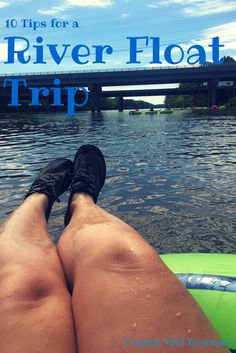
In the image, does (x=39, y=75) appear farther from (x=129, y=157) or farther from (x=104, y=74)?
(x=129, y=157)

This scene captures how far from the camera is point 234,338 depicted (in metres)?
2.06

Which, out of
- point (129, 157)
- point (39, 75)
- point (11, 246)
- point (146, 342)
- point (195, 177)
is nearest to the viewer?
point (146, 342)

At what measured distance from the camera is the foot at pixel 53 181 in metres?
3.62

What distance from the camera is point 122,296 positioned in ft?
6.07

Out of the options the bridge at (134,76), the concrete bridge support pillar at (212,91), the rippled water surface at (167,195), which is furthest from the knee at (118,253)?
the concrete bridge support pillar at (212,91)

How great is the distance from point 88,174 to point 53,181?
0.40 m

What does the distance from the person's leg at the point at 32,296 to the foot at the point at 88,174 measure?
83 cm

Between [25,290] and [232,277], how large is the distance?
1379mm

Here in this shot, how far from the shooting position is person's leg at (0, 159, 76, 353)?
1.72 metres

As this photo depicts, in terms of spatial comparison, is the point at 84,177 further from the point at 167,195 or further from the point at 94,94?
the point at 94,94

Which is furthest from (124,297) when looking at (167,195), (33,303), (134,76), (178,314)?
(134,76)

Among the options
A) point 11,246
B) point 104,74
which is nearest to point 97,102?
point 104,74

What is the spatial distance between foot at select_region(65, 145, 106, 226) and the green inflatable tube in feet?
3.60

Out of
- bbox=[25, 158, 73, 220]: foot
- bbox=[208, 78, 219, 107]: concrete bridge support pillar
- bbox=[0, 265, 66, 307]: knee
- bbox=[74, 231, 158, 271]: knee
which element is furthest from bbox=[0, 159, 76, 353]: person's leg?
bbox=[208, 78, 219, 107]: concrete bridge support pillar
